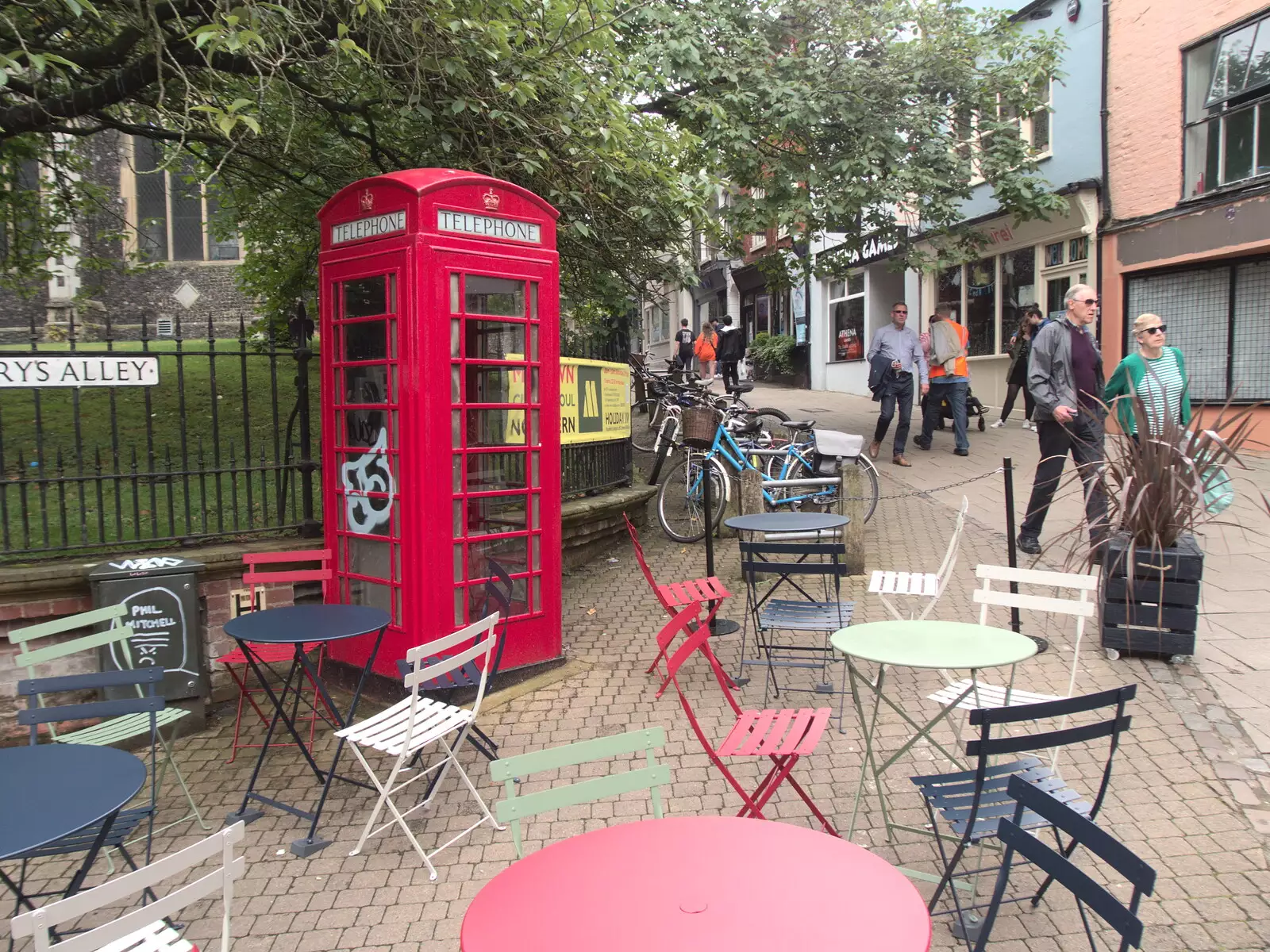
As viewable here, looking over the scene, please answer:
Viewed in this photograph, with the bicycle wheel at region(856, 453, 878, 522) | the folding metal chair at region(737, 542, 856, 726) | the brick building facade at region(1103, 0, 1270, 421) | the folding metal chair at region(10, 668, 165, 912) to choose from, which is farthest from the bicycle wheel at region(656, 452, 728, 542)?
the brick building facade at region(1103, 0, 1270, 421)

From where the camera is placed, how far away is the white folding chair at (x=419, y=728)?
3.43 m

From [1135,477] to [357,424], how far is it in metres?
4.50

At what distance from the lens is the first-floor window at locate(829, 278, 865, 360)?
2114cm

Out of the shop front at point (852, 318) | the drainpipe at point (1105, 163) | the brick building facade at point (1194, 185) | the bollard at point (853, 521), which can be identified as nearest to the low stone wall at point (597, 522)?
the bollard at point (853, 521)

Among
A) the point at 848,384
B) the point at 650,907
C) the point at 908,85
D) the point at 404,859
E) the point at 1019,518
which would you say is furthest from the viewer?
the point at 848,384

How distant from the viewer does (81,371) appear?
4926mm

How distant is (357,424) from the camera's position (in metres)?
5.22

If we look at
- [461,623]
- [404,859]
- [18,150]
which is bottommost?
[404,859]

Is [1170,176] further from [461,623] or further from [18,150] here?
[18,150]

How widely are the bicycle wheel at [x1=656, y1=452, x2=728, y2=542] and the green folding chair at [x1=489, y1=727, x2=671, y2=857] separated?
6.23 m

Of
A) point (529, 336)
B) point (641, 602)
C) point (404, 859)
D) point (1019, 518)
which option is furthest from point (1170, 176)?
point (404, 859)

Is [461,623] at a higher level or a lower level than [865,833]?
higher

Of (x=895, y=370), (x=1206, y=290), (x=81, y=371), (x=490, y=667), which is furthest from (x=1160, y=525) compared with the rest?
(x=1206, y=290)

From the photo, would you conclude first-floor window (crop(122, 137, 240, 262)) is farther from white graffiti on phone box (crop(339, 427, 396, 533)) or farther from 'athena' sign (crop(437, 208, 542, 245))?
'athena' sign (crop(437, 208, 542, 245))
